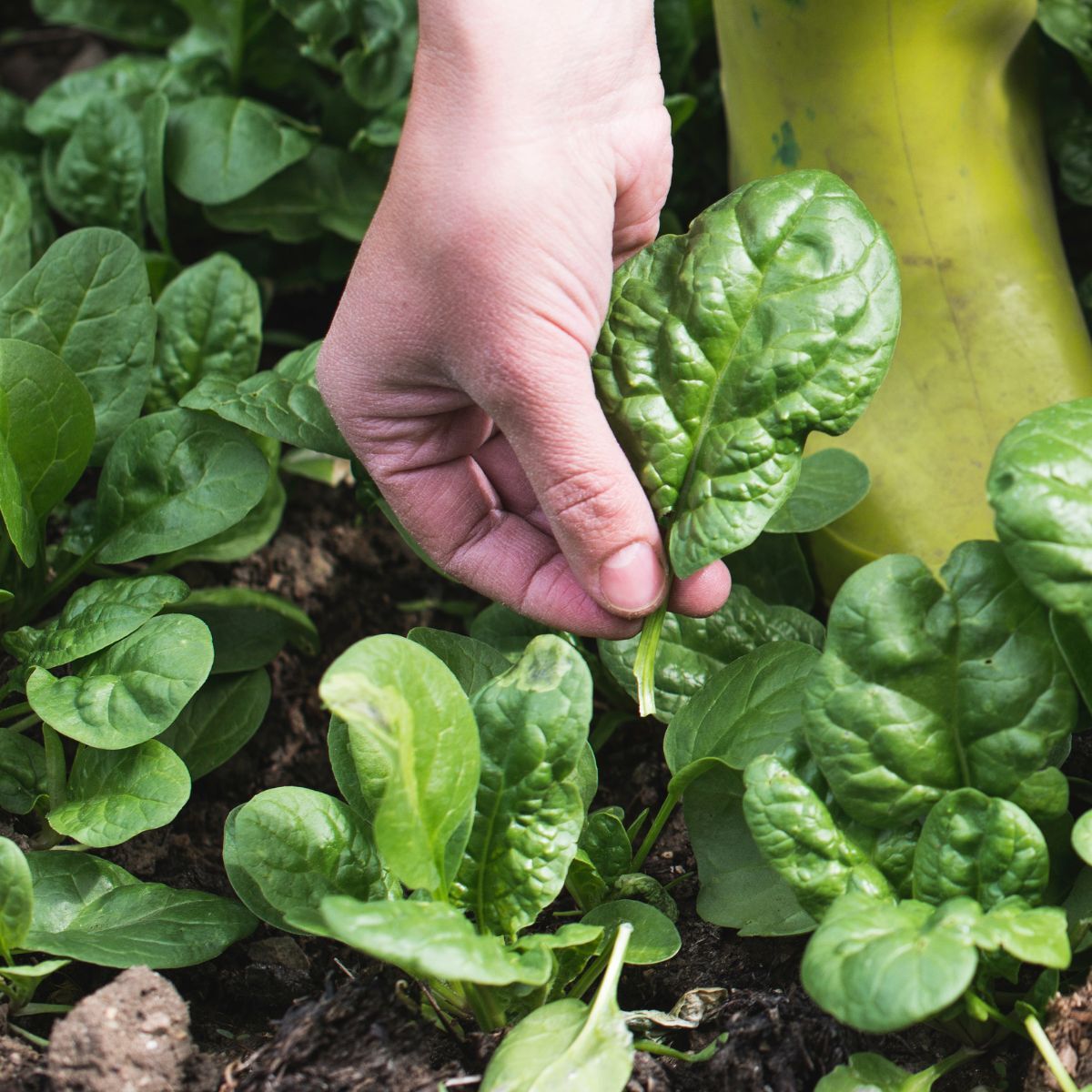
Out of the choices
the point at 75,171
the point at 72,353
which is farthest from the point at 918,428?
the point at 75,171

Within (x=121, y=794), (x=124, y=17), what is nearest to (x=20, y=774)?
(x=121, y=794)

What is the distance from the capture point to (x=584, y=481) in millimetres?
891

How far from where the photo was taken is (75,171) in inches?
62.8

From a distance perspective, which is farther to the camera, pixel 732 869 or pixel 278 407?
pixel 278 407

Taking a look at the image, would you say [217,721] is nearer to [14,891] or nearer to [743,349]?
[14,891]

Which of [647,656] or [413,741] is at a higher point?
[413,741]

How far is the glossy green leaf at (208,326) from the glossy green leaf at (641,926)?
71 centimetres

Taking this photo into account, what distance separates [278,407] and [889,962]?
726mm

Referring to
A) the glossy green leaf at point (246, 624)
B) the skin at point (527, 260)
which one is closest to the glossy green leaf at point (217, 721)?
the glossy green leaf at point (246, 624)

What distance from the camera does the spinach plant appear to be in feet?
2.98

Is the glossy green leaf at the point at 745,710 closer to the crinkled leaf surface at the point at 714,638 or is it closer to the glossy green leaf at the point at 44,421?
the crinkled leaf surface at the point at 714,638

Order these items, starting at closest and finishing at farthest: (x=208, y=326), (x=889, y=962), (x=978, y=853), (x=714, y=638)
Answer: (x=889, y=962) → (x=978, y=853) → (x=714, y=638) → (x=208, y=326)

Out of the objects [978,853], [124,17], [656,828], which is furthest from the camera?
[124,17]

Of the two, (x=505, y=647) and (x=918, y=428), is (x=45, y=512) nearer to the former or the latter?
(x=505, y=647)
